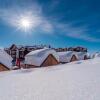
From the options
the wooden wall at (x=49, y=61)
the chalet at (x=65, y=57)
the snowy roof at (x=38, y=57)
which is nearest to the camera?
the snowy roof at (x=38, y=57)

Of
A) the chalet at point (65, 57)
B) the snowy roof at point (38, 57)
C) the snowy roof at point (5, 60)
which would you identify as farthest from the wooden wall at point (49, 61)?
the chalet at point (65, 57)

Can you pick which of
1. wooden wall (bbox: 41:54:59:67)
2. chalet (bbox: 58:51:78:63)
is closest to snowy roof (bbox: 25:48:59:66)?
wooden wall (bbox: 41:54:59:67)

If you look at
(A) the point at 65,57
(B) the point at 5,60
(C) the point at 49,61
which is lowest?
(C) the point at 49,61

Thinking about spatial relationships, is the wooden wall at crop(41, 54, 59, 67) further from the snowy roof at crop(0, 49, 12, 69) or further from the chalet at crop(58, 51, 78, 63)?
the chalet at crop(58, 51, 78, 63)

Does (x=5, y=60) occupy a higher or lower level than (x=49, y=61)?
higher

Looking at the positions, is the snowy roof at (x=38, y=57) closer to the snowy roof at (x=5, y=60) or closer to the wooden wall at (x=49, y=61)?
the wooden wall at (x=49, y=61)

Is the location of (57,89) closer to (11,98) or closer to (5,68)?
(11,98)

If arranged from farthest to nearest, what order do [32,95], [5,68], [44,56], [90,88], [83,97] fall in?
[44,56]
[5,68]
[90,88]
[32,95]
[83,97]

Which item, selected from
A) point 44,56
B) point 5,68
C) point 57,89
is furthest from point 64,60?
point 57,89

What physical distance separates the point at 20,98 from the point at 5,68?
11463 millimetres

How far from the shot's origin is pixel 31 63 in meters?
19.7

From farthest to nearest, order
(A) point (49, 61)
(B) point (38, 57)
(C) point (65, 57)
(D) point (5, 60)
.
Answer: (C) point (65, 57)
(A) point (49, 61)
(B) point (38, 57)
(D) point (5, 60)

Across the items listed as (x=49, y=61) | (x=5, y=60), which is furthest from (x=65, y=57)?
→ (x=5, y=60)

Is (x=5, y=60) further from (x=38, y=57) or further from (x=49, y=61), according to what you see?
(x=49, y=61)
